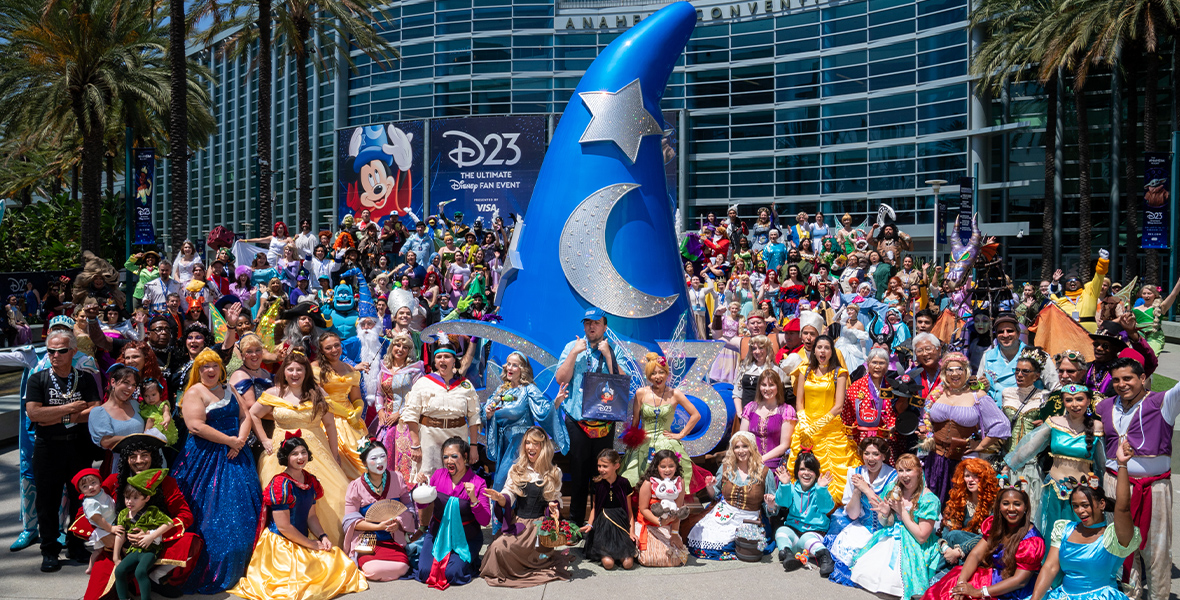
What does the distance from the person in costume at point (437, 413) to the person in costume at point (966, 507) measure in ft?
10.9

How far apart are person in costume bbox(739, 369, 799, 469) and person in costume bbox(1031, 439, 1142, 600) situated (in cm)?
214

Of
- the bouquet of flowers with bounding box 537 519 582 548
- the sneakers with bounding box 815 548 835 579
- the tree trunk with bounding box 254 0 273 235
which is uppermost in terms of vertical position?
the tree trunk with bounding box 254 0 273 235

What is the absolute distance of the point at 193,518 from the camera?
583 centimetres

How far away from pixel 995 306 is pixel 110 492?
421 inches

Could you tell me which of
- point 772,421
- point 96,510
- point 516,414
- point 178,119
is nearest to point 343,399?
point 516,414

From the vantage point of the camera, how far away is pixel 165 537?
564 centimetres

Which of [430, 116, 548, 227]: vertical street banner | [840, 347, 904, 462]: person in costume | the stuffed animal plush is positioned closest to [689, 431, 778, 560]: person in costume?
the stuffed animal plush

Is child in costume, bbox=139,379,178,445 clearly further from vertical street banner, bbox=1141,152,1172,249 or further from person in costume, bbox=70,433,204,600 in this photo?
vertical street banner, bbox=1141,152,1172,249

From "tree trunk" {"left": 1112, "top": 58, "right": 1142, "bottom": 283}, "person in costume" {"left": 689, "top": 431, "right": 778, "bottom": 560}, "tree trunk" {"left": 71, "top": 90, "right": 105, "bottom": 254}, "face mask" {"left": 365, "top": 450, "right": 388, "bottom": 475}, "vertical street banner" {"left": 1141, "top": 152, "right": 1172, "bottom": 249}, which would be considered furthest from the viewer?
"tree trunk" {"left": 1112, "top": 58, "right": 1142, "bottom": 283}

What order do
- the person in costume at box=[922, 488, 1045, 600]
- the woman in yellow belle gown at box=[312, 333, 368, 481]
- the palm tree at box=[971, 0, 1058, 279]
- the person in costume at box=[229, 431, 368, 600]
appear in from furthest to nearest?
the palm tree at box=[971, 0, 1058, 279]
the woman in yellow belle gown at box=[312, 333, 368, 481]
the person in costume at box=[229, 431, 368, 600]
the person in costume at box=[922, 488, 1045, 600]

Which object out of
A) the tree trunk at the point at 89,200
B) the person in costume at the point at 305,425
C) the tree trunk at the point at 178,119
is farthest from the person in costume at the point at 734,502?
the tree trunk at the point at 89,200

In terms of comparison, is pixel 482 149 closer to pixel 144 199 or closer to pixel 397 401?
pixel 144 199

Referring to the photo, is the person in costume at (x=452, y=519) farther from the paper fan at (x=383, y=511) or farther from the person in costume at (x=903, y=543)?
the person in costume at (x=903, y=543)

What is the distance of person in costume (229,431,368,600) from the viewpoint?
5.71 meters
